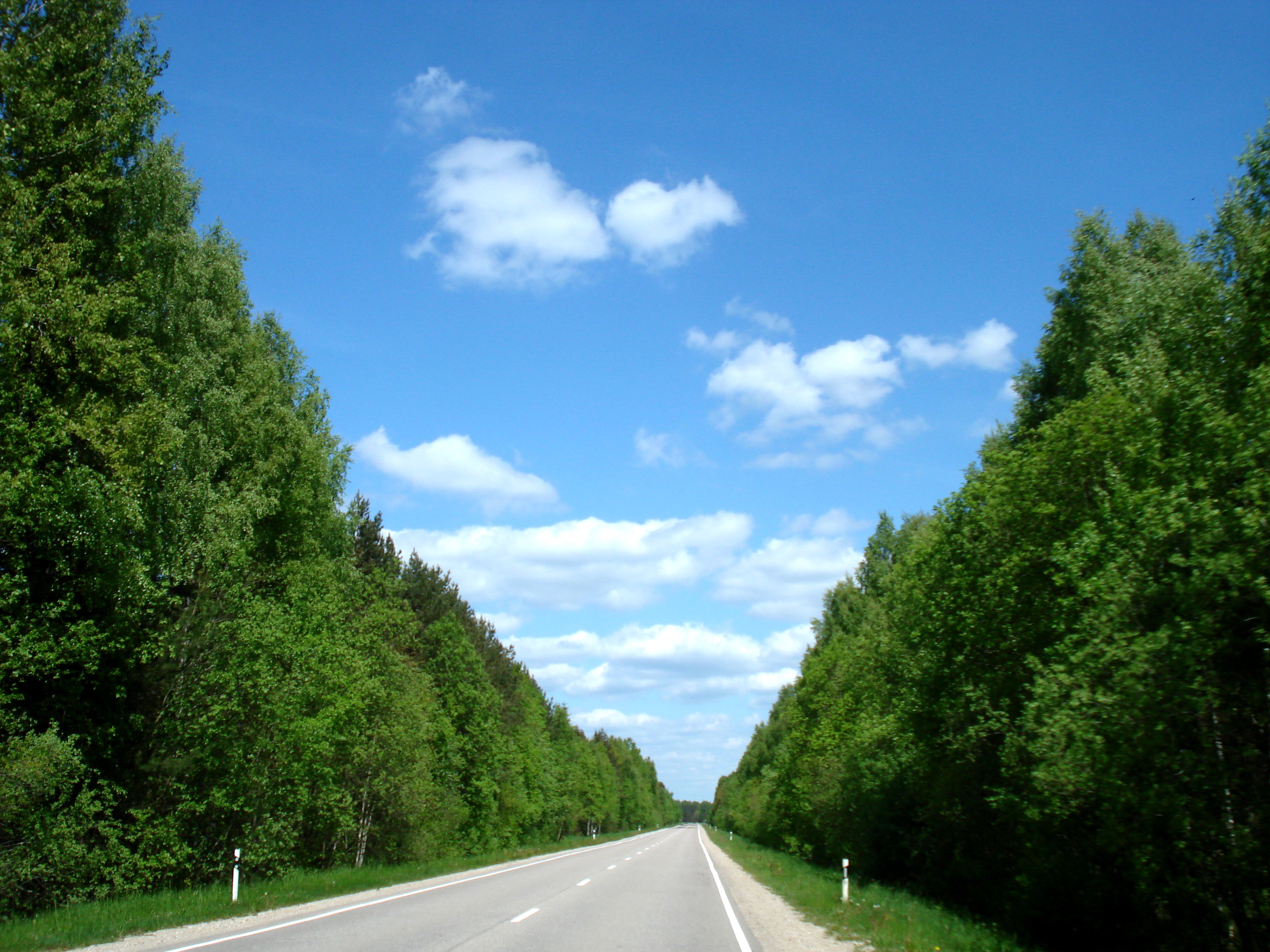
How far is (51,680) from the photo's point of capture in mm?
15680

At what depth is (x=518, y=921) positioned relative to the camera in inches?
506

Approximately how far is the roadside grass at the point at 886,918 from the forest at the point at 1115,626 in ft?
4.92

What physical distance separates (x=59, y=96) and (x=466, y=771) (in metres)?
38.0

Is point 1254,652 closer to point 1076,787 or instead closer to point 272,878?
point 1076,787

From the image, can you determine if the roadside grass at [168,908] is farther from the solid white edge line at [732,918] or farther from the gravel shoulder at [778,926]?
the gravel shoulder at [778,926]

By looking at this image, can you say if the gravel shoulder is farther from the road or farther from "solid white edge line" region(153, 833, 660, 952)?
"solid white edge line" region(153, 833, 660, 952)

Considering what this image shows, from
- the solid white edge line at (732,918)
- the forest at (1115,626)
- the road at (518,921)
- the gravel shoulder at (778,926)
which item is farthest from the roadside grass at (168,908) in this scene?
the forest at (1115,626)

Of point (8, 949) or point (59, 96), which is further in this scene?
point (59, 96)

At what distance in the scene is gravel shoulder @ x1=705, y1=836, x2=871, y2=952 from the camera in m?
11.9

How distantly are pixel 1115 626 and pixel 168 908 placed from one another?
15.4m

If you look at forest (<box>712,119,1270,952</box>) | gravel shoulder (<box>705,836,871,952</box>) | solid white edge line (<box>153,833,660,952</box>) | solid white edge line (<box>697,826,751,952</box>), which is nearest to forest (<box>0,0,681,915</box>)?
solid white edge line (<box>153,833,660,952</box>)

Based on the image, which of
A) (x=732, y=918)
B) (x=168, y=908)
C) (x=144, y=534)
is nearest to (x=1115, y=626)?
(x=732, y=918)

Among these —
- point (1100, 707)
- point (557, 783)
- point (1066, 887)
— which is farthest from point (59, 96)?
point (557, 783)

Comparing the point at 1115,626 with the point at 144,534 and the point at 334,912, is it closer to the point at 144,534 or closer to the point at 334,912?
the point at 334,912
